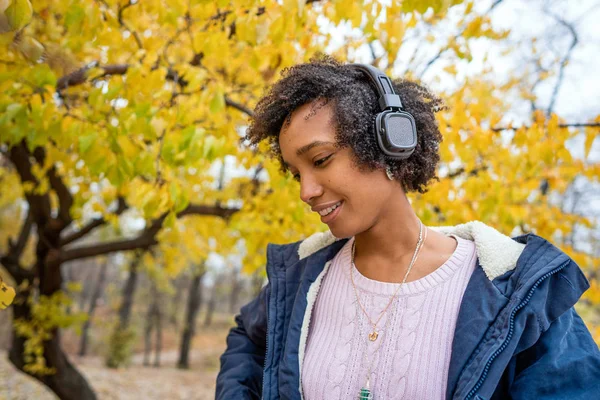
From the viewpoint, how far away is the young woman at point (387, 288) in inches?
47.0

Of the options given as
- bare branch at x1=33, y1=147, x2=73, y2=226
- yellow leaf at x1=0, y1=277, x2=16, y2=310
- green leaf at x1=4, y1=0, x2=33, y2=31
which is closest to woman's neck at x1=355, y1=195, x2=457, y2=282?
yellow leaf at x1=0, y1=277, x2=16, y2=310

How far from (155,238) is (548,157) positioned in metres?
4.21

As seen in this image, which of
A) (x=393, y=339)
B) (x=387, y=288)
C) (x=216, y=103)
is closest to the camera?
(x=393, y=339)

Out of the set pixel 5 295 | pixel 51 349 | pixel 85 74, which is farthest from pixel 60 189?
pixel 5 295

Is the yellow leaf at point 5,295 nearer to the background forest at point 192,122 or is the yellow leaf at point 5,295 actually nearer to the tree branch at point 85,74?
the background forest at point 192,122

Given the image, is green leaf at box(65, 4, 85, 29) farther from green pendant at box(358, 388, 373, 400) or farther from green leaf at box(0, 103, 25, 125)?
green pendant at box(358, 388, 373, 400)

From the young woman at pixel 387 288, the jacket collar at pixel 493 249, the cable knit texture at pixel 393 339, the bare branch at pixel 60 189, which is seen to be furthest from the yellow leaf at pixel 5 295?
the bare branch at pixel 60 189

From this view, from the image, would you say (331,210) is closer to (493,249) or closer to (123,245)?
(493,249)

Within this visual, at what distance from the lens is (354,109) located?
145 cm

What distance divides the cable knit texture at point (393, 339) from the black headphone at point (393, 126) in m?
0.39

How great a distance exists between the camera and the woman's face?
143 centimetres

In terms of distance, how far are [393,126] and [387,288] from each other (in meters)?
0.53

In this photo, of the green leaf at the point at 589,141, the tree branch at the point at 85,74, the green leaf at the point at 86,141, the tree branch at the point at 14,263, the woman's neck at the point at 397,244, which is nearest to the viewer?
the woman's neck at the point at 397,244

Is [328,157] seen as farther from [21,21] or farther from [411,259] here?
[21,21]
